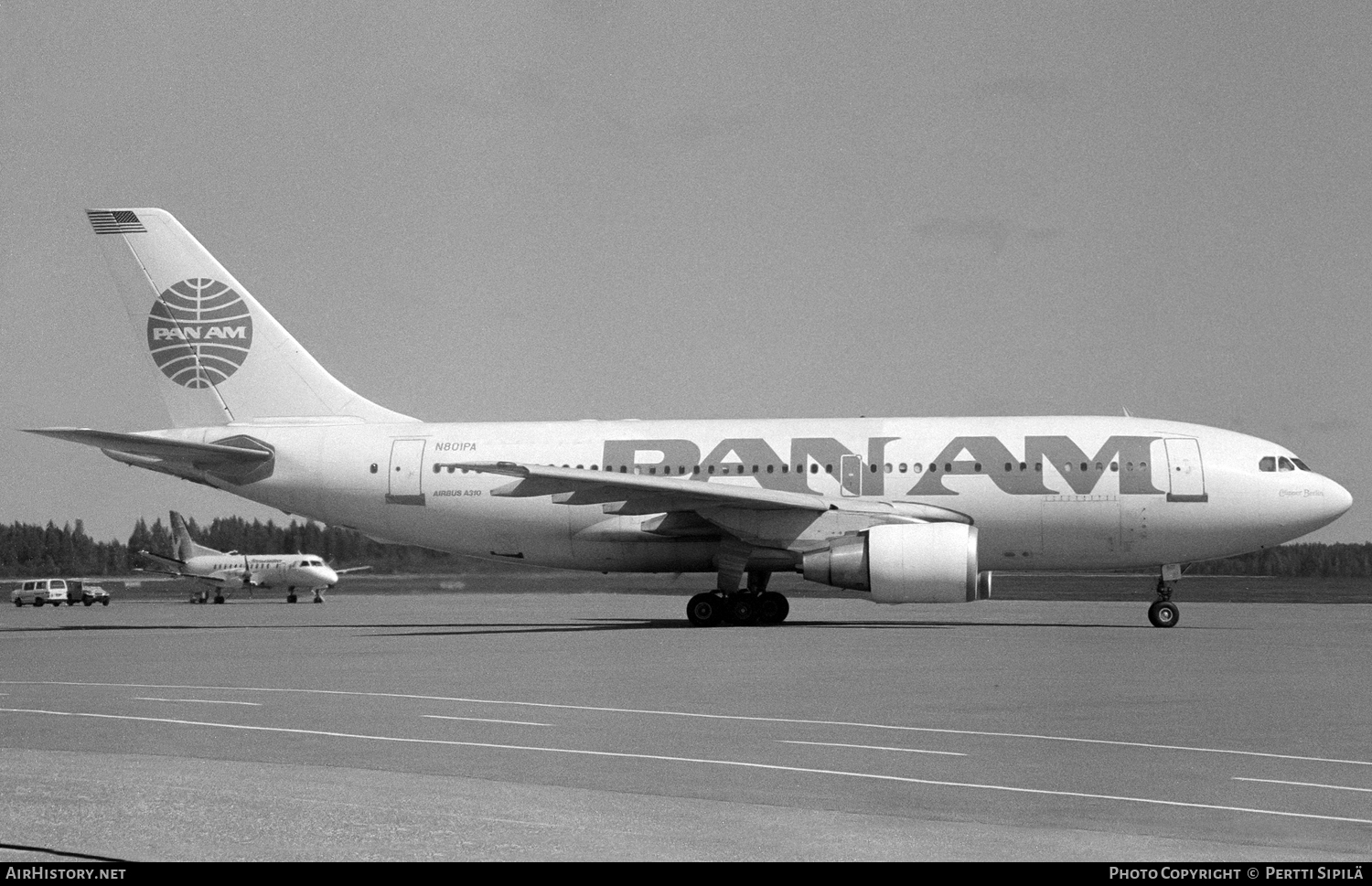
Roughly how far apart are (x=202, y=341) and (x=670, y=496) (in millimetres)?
11926

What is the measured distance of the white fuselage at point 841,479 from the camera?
92.3ft

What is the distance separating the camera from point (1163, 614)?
88.8 ft

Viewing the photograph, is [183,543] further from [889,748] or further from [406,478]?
[889,748]

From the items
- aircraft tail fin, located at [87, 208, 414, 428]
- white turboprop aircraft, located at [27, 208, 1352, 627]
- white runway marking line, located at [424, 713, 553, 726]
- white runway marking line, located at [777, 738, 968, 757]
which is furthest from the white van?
white runway marking line, located at [777, 738, 968, 757]

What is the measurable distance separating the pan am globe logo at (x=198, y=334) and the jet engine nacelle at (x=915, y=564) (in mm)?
14485

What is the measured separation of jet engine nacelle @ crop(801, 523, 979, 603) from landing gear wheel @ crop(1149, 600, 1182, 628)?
3.42 meters

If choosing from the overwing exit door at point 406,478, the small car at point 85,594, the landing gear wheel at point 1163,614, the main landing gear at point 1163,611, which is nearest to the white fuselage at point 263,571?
the small car at point 85,594

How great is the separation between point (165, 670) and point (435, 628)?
11553 millimetres

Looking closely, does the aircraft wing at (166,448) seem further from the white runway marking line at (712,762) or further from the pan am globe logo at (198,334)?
the white runway marking line at (712,762)

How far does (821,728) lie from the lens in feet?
38.8

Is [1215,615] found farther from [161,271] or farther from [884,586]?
[161,271]

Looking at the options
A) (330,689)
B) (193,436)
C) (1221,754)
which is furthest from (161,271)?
(1221,754)

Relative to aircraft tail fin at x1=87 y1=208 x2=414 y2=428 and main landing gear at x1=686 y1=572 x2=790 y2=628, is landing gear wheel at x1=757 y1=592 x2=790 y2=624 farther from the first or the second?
aircraft tail fin at x1=87 y1=208 x2=414 y2=428

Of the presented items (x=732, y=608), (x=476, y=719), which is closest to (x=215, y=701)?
(x=476, y=719)
